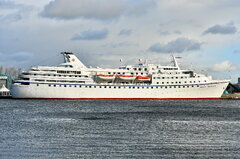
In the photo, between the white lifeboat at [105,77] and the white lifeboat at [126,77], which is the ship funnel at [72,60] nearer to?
the white lifeboat at [105,77]

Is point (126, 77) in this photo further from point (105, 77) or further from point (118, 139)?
point (118, 139)

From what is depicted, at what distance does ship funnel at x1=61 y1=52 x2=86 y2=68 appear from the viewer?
89.1 metres

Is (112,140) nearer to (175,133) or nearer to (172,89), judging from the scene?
(175,133)

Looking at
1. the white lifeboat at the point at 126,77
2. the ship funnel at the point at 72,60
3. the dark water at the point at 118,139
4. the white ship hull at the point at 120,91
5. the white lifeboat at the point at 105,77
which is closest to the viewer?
the dark water at the point at 118,139

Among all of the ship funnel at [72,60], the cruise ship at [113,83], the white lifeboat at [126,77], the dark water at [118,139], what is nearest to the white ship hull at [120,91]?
the cruise ship at [113,83]

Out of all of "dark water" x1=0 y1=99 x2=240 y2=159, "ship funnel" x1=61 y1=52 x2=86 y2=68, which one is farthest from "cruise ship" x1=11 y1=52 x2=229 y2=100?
"dark water" x1=0 y1=99 x2=240 y2=159

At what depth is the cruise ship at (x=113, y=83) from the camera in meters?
82.9

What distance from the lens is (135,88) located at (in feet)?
284

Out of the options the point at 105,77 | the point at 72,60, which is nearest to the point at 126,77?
the point at 105,77

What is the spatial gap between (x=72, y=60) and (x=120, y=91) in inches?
488

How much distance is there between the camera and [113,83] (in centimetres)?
8681

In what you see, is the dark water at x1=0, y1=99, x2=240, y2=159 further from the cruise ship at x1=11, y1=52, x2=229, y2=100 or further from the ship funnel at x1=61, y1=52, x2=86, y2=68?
the ship funnel at x1=61, y1=52, x2=86, y2=68

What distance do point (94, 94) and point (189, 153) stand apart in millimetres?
60989

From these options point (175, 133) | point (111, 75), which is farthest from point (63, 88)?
point (175, 133)
